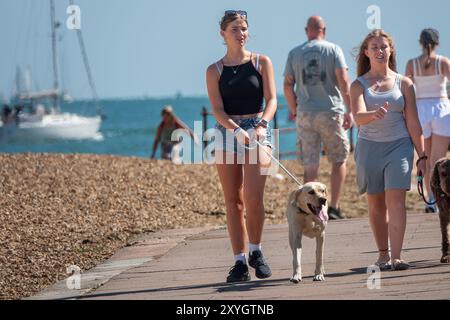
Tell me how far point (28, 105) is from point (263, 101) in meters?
76.8

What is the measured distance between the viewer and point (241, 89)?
977 centimetres

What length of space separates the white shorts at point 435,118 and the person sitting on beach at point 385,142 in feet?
11.3

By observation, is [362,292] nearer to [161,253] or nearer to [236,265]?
[236,265]

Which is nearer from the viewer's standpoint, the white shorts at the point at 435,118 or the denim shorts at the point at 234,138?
the denim shorts at the point at 234,138

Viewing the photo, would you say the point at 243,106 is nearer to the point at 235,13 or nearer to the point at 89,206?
the point at 235,13

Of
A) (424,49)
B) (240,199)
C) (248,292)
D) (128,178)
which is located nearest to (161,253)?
(240,199)

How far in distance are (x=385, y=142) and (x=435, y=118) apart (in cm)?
364

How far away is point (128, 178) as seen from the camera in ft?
54.7

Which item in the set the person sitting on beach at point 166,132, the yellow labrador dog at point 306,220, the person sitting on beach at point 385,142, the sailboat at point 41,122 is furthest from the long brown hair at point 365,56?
the sailboat at point 41,122

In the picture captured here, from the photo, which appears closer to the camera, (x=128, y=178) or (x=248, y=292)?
(x=248, y=292)

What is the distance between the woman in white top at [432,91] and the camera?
13.3 m

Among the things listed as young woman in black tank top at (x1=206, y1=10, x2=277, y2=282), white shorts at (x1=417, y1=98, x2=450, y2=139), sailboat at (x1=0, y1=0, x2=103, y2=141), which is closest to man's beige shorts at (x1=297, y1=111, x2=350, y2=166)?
white shorts at (x1=417, y1=98, x2=450, y2=139)

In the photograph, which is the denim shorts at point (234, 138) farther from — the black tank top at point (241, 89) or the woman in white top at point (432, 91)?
the woman in white top at point (432, 91)

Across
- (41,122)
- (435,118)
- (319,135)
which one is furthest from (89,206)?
(41,122)
